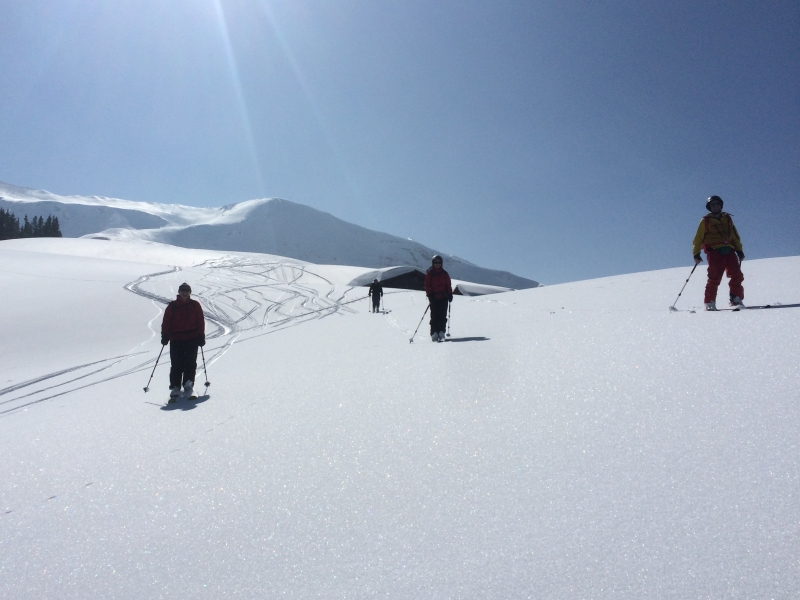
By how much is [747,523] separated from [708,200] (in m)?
6.65

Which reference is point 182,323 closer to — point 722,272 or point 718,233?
point 722,272

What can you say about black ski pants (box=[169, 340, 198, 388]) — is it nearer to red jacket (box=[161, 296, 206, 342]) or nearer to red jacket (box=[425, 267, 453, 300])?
red jacket (box=[161, 296, 206, 342])

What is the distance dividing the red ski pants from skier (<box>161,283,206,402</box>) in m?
7.21

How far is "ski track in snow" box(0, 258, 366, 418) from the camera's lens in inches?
360

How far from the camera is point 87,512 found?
2721mm

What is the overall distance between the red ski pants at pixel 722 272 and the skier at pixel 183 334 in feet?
23.7

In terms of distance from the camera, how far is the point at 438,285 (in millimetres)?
8844

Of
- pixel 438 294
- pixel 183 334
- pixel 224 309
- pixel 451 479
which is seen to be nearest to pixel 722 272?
pixel 438 294

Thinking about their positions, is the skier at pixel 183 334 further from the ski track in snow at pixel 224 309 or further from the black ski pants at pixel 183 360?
the ski track in snow at pixel 224 309

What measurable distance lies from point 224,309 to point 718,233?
18.0 metres

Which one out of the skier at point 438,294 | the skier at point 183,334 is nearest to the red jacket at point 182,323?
the skier at point 183,334

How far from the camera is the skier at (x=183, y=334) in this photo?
20.7ft

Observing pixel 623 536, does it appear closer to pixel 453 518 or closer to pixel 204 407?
pixel 453 518

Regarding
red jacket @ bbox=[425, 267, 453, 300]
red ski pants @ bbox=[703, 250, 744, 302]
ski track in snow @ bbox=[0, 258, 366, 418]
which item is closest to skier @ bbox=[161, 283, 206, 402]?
ski track in snow @ bbox=[0, 258, 366, 418]
